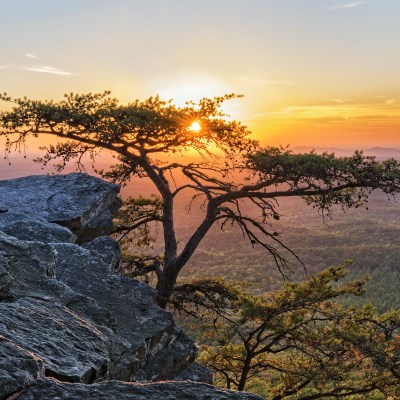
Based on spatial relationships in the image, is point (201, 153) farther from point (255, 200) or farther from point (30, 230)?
point (30, 230)

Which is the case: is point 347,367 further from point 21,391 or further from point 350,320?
point 21,391

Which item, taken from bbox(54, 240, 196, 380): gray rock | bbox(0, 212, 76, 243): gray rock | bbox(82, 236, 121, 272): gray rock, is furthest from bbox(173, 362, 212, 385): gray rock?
bbox(0, 212, 76, 243): gray rock

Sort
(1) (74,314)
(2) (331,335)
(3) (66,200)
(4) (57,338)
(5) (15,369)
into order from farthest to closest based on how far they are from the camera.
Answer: (2) (331,335), (3) (66,200), (1) (74,314), (4) (57,338), (5) (15,369)

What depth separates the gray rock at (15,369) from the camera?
11.5 ft

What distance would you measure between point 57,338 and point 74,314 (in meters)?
1.02

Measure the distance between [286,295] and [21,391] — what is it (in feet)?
39.2

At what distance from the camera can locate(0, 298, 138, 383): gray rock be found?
14.9 feet

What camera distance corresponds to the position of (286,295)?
14.7 meters

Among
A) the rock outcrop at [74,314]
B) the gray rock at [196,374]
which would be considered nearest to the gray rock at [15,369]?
the rock outcrop at [74,314]

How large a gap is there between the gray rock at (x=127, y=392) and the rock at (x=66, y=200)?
32.8 ft

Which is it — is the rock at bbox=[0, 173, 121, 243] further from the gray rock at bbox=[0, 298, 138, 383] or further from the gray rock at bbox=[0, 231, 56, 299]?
the gray rock at bbox=[0, 298, 138, 383]

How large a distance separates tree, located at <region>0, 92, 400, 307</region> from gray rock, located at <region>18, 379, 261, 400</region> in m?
11.6

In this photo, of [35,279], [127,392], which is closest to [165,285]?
[35,279]

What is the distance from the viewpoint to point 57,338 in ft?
16.8
